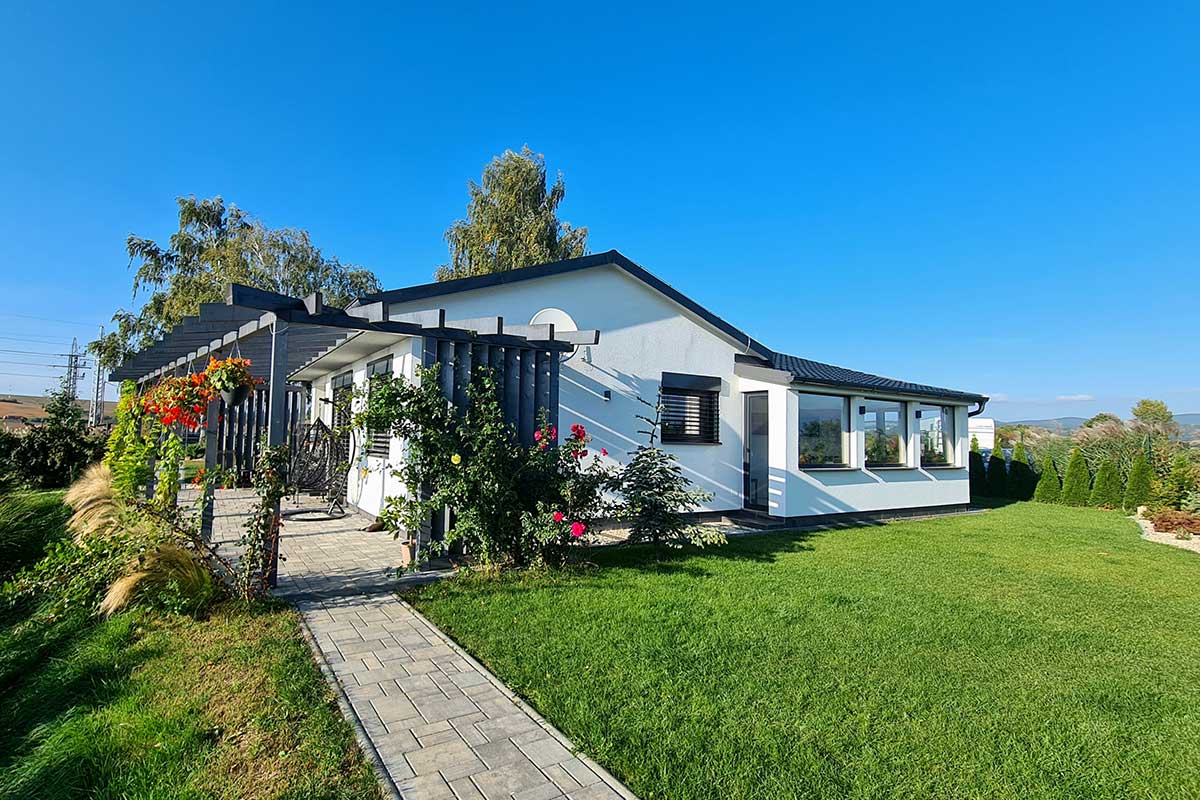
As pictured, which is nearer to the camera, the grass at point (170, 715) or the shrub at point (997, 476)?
the grass at point (170, 715)

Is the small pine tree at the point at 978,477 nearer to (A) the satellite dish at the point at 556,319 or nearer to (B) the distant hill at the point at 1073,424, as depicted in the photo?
(B) the distant hill at the point at 1073,424

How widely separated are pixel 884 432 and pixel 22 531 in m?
13.4

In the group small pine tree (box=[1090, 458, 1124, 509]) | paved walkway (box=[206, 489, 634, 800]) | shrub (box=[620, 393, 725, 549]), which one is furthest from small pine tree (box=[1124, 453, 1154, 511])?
paved walkway (box=[206, 489, 634, 800])

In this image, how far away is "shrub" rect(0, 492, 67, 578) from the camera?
602 cm

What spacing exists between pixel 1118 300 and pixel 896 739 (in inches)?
730

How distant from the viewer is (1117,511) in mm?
13742

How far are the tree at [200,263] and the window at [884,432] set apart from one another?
23084 millimetres

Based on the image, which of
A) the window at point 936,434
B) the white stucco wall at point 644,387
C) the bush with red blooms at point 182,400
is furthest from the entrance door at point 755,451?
the bush with red blooms at point 182,400

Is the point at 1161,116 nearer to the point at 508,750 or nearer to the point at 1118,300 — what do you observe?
the point at 1118,300

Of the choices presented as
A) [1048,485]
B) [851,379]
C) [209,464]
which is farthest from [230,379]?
[1048,485]

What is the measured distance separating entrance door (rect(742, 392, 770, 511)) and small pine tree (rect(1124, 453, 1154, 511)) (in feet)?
32.2

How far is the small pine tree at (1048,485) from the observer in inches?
A: 607

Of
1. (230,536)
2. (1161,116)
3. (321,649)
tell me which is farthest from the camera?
(1161,116)

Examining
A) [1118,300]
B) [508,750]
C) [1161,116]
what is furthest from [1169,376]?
[508,750]
